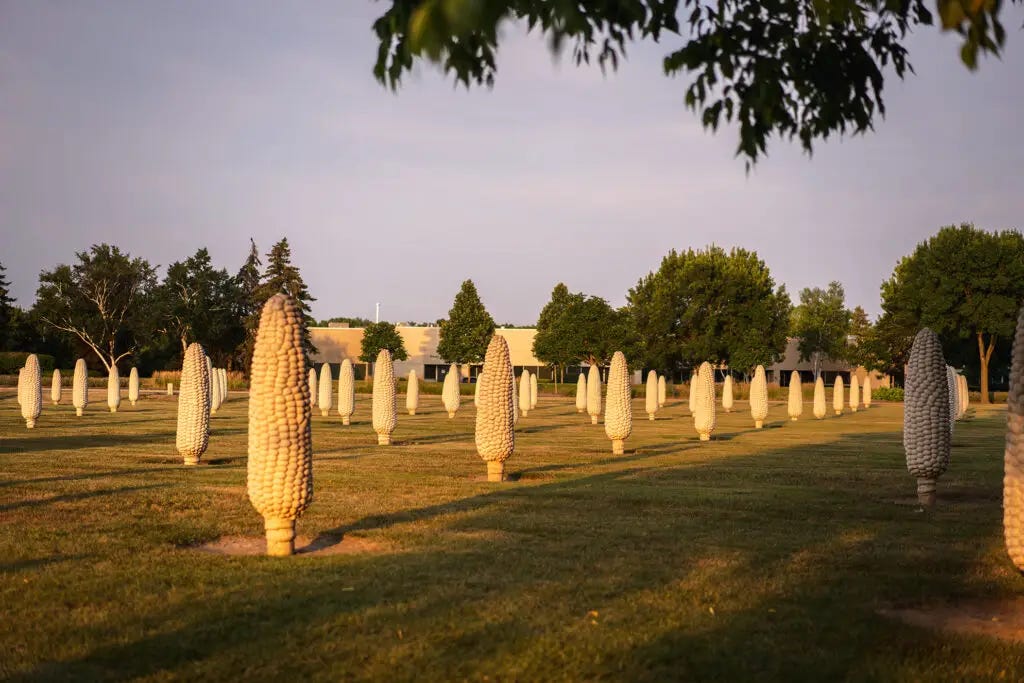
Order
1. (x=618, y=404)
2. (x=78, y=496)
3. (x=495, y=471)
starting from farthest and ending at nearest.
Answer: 1. (x=618, y=404)
2. (x=495, y=471)
3. (x=78, y=496)

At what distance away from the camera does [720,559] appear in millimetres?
10711

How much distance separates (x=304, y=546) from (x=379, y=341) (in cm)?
8771

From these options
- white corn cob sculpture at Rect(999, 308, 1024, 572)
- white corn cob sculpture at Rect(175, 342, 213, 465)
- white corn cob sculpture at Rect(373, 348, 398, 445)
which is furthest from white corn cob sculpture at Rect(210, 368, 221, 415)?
white corn cob sculpture at Rect(999, 308, 1024, 572)

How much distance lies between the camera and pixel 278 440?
10.7 metres

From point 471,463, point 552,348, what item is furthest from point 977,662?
point 552,348

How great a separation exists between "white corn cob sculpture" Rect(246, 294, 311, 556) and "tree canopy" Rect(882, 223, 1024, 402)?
240 feet

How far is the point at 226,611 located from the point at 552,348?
85.1 meters

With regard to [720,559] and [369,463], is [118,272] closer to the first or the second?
[369,463]

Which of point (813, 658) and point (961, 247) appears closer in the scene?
point (813, 658)

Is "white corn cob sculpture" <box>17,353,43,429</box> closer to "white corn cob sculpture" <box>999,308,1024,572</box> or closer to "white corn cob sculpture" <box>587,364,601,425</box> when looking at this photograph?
"white corn cob sculpture" <box>587,364,601,425</box>

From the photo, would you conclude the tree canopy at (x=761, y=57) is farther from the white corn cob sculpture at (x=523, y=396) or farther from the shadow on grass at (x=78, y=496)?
the white corn cob sculpture at (x=523, y=396)

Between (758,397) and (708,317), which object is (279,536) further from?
(708,317)

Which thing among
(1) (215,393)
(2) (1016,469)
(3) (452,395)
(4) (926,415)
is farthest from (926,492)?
(1) (215,393)

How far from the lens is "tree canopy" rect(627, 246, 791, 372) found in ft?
282
